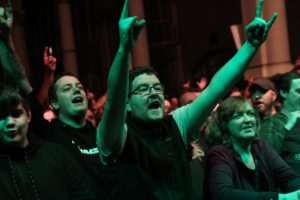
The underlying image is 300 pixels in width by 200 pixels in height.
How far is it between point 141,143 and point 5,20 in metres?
1.21

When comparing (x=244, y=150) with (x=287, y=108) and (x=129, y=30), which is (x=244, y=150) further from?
(x=129, y=30)

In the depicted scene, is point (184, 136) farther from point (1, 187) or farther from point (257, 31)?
point (1, 187)

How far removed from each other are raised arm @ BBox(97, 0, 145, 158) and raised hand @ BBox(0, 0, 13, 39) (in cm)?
106

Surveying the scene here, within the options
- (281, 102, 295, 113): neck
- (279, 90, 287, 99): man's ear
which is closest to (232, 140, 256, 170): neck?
(281, 102, 295, 113): neck

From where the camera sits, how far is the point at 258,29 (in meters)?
2.95

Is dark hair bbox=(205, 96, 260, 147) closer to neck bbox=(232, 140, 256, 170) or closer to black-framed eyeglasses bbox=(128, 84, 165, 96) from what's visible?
neck bbox=(232, 140, 256, 170)

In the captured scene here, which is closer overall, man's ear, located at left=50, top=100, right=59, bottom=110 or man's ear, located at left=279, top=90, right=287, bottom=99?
man's ear, located at left=279, top=90, right=287, bottom=99

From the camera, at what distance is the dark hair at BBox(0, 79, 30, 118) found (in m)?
3.10

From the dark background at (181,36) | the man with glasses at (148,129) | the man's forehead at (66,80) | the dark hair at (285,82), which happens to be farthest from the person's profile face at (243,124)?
the dark background at (181,36)

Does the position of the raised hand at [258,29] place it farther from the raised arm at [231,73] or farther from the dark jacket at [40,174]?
the dark jacket at [40,174]

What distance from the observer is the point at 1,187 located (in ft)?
9.61

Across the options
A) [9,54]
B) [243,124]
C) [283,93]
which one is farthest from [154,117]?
[283,93]

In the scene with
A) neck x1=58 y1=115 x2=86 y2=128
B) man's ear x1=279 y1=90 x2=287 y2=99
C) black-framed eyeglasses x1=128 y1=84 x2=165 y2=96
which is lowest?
neck x1=58 y1=115 x2=86 y2=128

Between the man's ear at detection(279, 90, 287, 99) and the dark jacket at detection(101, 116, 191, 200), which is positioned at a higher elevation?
the man's ear at detection(279, 90, 287, 99)
